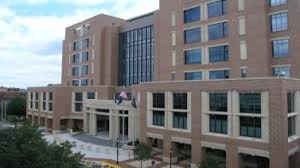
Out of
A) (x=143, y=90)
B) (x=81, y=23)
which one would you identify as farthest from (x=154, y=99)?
(x=81, y=23)

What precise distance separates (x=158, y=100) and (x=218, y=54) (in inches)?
473

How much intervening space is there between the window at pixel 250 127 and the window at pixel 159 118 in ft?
39.7

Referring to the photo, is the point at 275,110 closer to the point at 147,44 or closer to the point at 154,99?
the point at 154,99

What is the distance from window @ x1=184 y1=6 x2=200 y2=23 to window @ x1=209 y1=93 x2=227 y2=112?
1626 cm

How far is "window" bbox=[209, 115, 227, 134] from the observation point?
29.6 meters

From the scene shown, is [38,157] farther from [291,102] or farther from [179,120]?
[291,102]

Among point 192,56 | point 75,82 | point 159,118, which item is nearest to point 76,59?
point 75,82

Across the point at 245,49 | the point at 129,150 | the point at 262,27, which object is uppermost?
the point at 262,27

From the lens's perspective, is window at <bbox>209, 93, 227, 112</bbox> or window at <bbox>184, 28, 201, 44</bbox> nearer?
window at <bbox>209, 93, 227, 112</bbox>

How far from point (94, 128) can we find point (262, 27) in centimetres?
3783

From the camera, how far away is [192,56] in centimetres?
4181

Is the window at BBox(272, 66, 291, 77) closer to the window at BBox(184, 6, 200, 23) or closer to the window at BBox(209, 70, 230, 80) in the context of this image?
the window at BBox(209, 70, 230, 80)

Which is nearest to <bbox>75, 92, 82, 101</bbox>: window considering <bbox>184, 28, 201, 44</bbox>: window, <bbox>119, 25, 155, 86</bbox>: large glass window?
<bbox>119, 25, 155, 86</bbox>: large glass window

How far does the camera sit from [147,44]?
5688 cm
